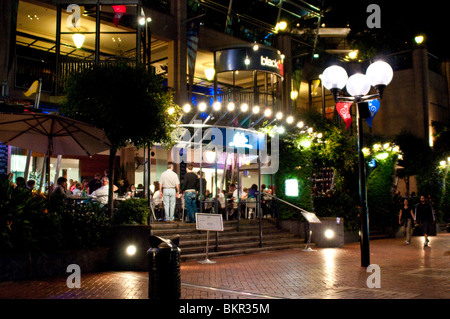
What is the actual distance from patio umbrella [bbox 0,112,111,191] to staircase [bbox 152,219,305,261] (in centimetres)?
320

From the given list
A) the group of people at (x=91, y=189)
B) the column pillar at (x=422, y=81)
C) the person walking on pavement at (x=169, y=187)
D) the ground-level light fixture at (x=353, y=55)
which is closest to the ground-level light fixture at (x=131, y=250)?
the group of people at (x=91, y=189)

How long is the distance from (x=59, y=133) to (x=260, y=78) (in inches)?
596

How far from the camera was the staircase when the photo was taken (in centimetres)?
1225

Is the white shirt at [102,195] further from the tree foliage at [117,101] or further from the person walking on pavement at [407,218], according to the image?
the person walking on pavement at [407,218]

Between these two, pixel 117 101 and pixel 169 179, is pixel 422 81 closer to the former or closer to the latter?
pixel 169 179

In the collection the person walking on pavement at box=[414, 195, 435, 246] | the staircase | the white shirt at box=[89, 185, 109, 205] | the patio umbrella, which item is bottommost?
the staircase

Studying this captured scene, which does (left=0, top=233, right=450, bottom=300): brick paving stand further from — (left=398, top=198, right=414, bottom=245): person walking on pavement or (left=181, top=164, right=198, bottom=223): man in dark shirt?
(left=398, top=198, right=414, bottom=245): person walking on pavement

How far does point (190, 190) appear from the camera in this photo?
13.7m

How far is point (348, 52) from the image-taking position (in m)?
29.5

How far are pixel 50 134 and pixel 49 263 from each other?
2.98 m

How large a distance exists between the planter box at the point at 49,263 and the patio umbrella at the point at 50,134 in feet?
5.30

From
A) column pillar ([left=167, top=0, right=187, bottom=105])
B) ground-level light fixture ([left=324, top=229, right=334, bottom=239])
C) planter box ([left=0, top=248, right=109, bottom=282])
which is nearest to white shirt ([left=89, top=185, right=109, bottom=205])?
planter box ([left=0, top=248, right=109, bottom=282])
